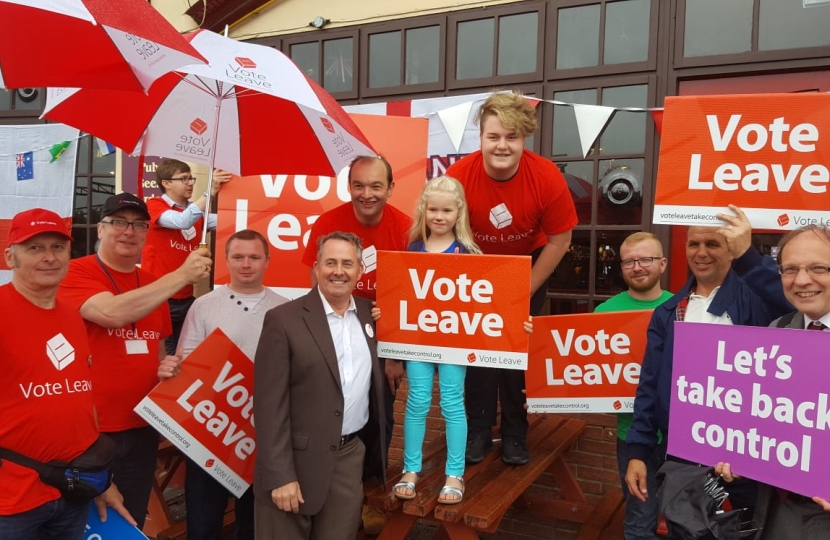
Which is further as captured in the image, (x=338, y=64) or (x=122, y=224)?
(x=338, y=64)

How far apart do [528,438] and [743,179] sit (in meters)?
2.37

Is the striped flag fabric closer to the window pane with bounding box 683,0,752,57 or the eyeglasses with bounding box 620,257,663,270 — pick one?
the eyeglasses with bounding box 620,257,663,270

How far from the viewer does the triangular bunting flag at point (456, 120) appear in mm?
5027

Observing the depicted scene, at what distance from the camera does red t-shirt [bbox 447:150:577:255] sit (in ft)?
10.7

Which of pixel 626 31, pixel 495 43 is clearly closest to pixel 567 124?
pixel 626 31

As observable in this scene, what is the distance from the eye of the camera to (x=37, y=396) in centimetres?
225

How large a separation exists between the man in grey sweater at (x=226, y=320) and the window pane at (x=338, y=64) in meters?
3.09

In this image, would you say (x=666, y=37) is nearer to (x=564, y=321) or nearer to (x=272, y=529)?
(x=564, y=321)

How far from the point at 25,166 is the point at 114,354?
16.6 feet

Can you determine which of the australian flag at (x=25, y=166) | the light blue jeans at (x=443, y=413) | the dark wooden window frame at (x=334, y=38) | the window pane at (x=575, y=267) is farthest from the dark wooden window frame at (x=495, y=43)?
the australian flag at (x=25, y=166)

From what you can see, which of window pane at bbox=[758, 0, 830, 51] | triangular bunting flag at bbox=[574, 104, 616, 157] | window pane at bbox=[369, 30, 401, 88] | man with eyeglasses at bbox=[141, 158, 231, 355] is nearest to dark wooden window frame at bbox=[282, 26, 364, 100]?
window pane at bbox=[369, 30, 401, 88]

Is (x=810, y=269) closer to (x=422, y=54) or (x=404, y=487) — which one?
(x=404, y=487)

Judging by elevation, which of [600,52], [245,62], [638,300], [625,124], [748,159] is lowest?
[638,300]

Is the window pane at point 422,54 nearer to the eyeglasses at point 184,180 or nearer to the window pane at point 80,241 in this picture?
the eyeglasses at point 184,180
